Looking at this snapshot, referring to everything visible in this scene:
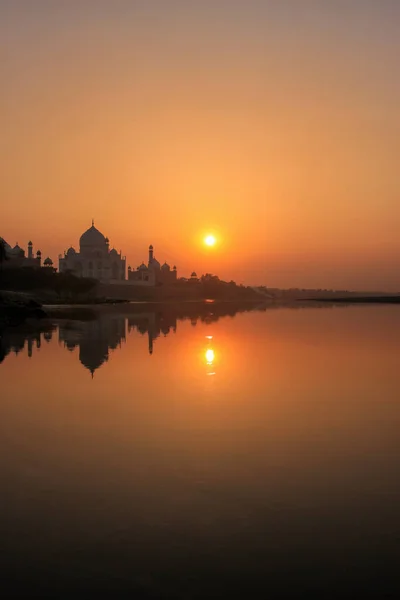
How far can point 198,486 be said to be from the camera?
30.4 feet

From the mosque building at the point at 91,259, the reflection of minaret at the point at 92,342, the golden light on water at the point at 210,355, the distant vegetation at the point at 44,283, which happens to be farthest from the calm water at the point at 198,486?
the mosque building at the point at 91,259

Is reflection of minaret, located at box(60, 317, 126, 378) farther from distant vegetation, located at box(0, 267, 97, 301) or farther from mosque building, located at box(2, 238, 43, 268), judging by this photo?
mosque building, located at box(2, 238, 43, 268)

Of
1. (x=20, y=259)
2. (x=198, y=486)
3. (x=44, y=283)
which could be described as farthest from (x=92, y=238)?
(x=198, y=486)

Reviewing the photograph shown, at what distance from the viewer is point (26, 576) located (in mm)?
6441

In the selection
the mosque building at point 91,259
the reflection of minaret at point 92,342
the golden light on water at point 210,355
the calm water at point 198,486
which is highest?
the mosque building at point 91,259

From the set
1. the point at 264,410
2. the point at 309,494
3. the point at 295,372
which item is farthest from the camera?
the point at 295,372

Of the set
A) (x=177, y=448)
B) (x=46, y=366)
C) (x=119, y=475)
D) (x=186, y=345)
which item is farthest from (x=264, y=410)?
(x=186, y=345)

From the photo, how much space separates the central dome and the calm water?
180 metres

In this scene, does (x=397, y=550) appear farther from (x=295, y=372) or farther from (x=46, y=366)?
A: (x=46, y=366)

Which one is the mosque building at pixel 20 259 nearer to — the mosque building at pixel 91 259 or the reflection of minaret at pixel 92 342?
the mosque building at pixel 91 259

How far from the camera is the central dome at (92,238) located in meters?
197

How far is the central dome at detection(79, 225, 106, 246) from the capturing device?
197 meters

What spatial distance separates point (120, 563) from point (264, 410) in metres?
8.57

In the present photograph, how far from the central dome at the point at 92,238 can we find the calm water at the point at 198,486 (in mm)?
180023
